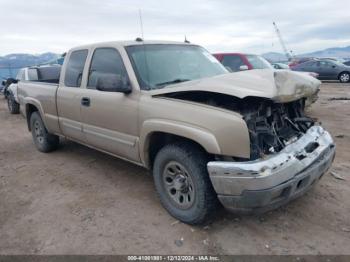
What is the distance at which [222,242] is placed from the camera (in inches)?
118

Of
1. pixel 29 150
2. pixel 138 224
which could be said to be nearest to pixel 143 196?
pixel 138 224

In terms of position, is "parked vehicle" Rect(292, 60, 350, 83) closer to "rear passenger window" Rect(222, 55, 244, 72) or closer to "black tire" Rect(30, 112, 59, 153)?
"rear passenger window" Rect(222, 55, 244, 72)

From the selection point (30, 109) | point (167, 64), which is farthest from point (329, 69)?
point (167, 64)

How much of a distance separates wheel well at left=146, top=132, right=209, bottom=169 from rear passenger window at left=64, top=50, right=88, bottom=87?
5.47ft

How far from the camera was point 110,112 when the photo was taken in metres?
3.88

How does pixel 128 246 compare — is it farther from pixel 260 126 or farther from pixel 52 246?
pixel 260 126

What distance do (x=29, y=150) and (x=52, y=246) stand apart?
382 centimetres

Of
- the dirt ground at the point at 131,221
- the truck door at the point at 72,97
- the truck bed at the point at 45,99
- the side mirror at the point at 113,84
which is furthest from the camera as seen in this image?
the truck bed at the point at 45,99

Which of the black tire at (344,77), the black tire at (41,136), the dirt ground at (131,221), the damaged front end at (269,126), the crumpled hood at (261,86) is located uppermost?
the crumpled hood at (261,86)

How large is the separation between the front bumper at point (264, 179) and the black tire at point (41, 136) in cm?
403

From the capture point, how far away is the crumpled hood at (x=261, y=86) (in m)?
2.80

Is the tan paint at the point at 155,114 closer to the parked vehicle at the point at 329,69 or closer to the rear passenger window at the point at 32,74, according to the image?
the rear passenger window at the point at 32,74

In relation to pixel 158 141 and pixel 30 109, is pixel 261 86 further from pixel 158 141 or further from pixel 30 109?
pixel 30 109

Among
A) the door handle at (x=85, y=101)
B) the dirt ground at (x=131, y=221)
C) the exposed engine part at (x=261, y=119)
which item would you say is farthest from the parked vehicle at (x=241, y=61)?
the exposed engine part at (x=261, y=119)
